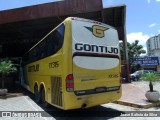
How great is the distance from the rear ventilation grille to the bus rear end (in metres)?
0.61

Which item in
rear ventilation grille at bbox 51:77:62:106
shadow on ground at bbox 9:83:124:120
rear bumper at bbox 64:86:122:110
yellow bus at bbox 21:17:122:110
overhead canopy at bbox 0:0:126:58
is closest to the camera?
rear bumper at bbox 64:86:122:110

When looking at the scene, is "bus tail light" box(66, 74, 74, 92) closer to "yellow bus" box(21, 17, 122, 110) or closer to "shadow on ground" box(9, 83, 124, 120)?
"yellow bus" box(21, 17, 122, 110)

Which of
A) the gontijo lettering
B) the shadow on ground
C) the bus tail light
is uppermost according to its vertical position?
the gontijo lettering

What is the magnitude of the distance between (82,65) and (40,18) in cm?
1073

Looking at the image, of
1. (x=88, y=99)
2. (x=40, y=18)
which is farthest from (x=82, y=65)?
(x=40, y=18)

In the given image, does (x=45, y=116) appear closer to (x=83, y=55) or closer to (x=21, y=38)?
(x=83, y=55)

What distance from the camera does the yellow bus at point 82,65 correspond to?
7.35 meters

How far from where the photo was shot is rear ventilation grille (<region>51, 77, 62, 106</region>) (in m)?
7.76

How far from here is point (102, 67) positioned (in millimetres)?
8188

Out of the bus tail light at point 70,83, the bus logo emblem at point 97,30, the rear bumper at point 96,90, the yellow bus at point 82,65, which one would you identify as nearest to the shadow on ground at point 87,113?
the yellow bus at point 82,65

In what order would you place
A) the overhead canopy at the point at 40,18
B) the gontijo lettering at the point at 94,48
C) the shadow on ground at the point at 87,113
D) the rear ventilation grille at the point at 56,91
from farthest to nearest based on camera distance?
the overhead canopy at the point at 40,18 → the shadow on ground at the point at 87,113 → the rear ventilation grille at the point at 56,91 → the gontijo lettering at the point at 94,48

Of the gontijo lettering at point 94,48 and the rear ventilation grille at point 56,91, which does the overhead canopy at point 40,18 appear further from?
the rear ventilation grille at point 56,91

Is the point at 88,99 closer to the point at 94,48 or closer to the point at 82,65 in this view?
the point at 82,65

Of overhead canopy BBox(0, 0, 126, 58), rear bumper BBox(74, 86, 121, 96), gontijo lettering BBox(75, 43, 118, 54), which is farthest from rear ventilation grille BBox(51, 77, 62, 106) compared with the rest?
overhead canopy BBox(0, 0, 126, 58)
